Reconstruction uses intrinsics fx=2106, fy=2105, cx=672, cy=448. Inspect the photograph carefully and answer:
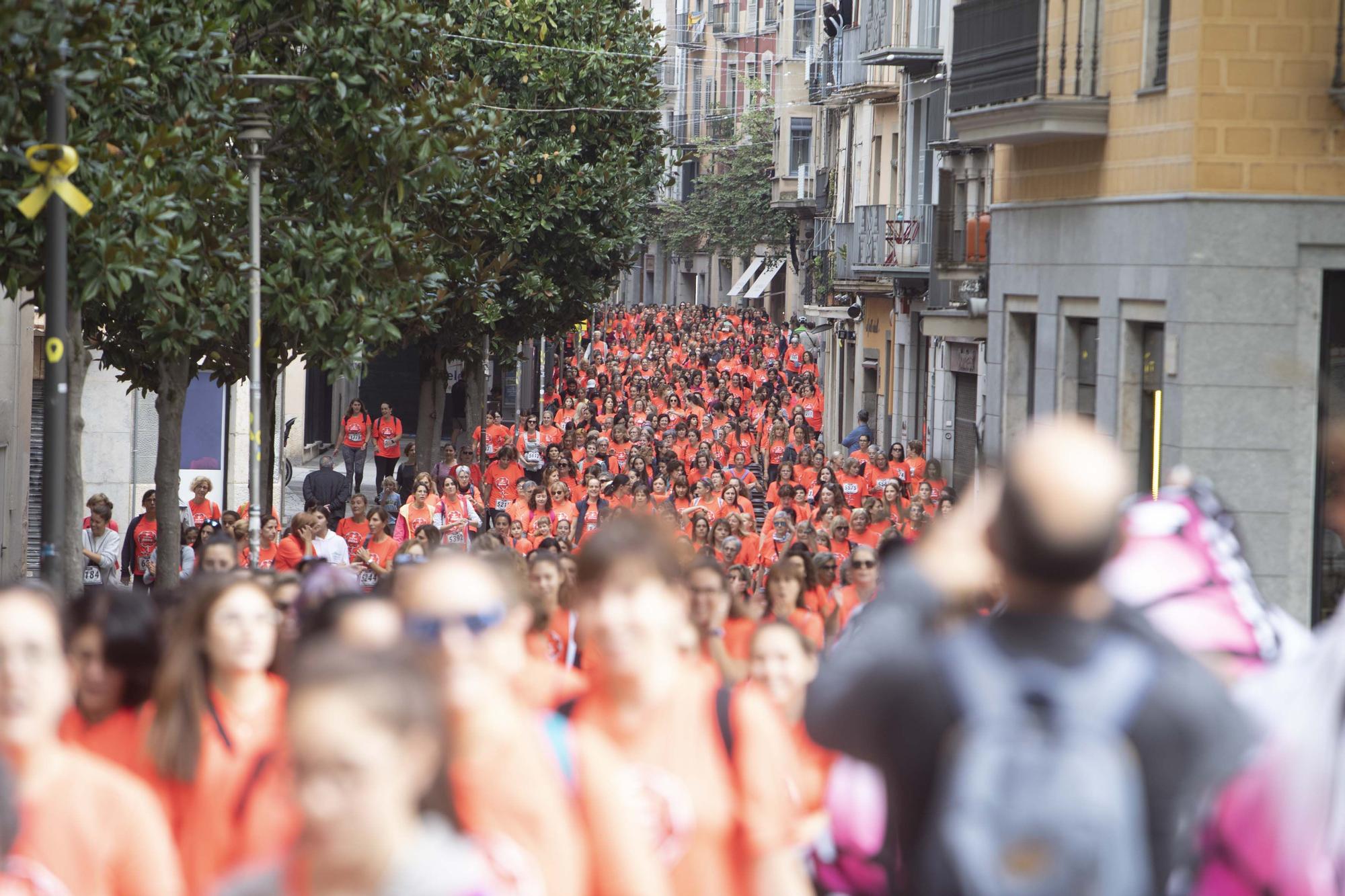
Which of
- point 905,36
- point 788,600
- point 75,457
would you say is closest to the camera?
point 788,600

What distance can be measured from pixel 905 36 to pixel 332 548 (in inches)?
874

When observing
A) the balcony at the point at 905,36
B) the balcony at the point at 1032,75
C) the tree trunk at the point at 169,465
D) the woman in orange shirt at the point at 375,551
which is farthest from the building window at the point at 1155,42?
the balcony at the point at 905,36

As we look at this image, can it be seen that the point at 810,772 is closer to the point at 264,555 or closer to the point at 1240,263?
the point at 1240,263

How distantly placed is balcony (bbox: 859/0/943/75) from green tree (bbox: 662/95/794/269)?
97.7 ft

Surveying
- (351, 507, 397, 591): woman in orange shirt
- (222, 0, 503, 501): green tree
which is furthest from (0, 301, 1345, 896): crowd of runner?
(222, 0, 503, 501): green tree

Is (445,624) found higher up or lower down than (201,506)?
higher up

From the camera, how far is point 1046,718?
129 inches

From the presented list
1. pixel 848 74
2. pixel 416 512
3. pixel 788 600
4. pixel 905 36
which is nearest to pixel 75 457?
pixel 416 512

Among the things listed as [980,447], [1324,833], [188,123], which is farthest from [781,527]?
[1324,833]

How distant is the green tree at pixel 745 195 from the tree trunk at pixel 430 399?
33944 millimetres

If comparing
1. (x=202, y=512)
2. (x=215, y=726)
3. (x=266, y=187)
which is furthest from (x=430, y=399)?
(x=215, y=726)

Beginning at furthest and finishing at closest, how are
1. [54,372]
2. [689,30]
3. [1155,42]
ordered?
1. [689,30]
2. [1155,42]
3. [54,372]

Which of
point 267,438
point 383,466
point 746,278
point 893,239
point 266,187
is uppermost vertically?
point 746,278

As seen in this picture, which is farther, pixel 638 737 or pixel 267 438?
pixel 267 438
